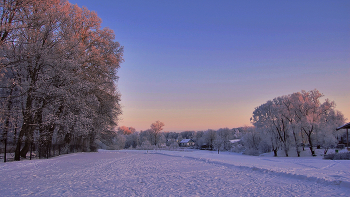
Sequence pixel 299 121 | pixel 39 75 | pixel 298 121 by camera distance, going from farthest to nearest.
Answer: pixel 298 121, pixel 299 121, pixel 39 75

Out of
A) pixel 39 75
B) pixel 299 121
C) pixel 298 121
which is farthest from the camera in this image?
pixel 298 121

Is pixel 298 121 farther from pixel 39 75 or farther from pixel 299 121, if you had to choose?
pixel 39 75

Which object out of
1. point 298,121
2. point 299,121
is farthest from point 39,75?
point 298,121

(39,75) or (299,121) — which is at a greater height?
(39,75)

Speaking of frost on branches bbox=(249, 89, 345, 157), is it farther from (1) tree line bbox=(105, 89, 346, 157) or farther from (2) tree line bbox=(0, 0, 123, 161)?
(2) tree line bbox=(0, 0, 123, 161)

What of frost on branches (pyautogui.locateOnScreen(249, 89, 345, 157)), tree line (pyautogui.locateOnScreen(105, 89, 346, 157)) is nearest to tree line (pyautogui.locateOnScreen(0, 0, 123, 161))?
tree line (pyautogui.locateOnScreen(105, 89, 346, 157))

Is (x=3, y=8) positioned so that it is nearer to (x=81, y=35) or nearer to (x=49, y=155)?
(x=81, y=35)

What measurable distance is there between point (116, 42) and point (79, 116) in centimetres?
1104

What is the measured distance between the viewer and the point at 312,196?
6.39 metres

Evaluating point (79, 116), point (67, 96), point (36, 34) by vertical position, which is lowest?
point (79, 116)

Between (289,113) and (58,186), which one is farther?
(289,113)

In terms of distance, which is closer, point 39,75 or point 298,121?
point 39,75

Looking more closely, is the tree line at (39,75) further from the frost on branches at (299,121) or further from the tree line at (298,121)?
the frost on branches at (299,121)

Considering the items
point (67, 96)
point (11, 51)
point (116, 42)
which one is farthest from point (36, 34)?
point (116, 42)
